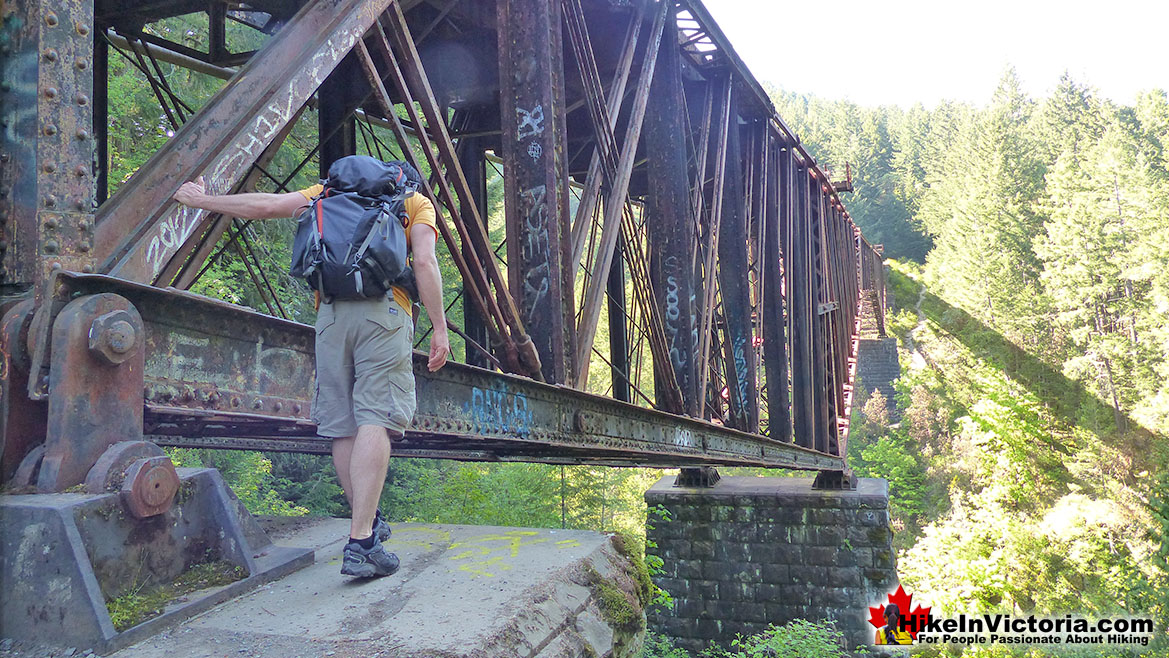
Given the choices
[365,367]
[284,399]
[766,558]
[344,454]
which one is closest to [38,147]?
[284,399]

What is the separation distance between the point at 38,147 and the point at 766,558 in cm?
1164

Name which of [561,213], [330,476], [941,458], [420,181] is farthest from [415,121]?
[941,458]

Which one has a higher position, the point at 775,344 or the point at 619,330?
the point at 619,330

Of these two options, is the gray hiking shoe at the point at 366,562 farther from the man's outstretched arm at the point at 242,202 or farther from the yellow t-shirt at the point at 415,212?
the man's outstretched arm at the point at 242,202

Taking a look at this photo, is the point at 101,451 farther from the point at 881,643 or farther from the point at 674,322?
the point at 881,643

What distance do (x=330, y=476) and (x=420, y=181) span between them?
610 inches

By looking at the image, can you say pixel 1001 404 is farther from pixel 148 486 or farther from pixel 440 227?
pixel 148 486

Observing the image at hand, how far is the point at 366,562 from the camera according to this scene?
3.18 metres

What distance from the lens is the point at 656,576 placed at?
12.5 m

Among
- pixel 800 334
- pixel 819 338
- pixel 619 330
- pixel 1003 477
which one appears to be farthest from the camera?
pixel 1003 477

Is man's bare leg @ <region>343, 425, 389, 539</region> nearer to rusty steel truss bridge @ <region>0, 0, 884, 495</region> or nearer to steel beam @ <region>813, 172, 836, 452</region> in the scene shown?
rusty steel truss bridge @ <region>0, 0, 884, 495</region>

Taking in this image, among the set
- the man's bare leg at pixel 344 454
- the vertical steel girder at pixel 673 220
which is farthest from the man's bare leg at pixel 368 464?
the vertical steel girder at pixel 673 220

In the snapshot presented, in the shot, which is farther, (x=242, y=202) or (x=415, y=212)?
(x=415, y=212)

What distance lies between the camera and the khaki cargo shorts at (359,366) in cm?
292
